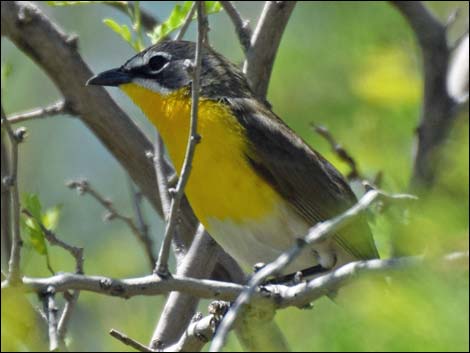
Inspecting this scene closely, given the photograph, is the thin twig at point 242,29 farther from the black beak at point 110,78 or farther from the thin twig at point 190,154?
the thin twig at point 190,154

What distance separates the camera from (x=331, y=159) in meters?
6.72

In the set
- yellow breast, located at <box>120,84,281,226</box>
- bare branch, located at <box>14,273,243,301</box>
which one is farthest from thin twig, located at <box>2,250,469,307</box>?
yellow breast, located at <box>120,84,281,226</box>

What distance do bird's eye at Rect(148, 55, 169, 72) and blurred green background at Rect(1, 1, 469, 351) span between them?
2.35ft

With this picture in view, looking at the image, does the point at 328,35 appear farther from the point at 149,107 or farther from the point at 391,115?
the point at 149,107

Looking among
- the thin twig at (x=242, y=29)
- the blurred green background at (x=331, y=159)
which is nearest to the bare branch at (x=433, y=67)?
the blurred green background at (x=331, y=159)

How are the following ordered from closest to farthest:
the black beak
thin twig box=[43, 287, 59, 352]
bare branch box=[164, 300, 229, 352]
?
thin twig box=[43, 287, 59, 352], bare branch box=[164, 300, 229, 352], the black beak

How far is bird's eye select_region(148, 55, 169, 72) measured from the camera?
19.6ft

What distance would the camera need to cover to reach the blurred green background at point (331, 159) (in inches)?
108

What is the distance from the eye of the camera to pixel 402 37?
7.59 m

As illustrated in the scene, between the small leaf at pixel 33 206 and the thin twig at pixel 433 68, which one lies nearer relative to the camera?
the small leaf at pixel 33 206

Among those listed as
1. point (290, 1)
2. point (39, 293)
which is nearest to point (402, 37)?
point (290, 1)

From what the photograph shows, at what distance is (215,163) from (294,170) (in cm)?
57

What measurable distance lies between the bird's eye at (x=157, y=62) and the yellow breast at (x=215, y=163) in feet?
0.80

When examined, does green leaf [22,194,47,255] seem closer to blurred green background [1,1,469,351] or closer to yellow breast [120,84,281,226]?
blurred green background [1,1,469,351]
